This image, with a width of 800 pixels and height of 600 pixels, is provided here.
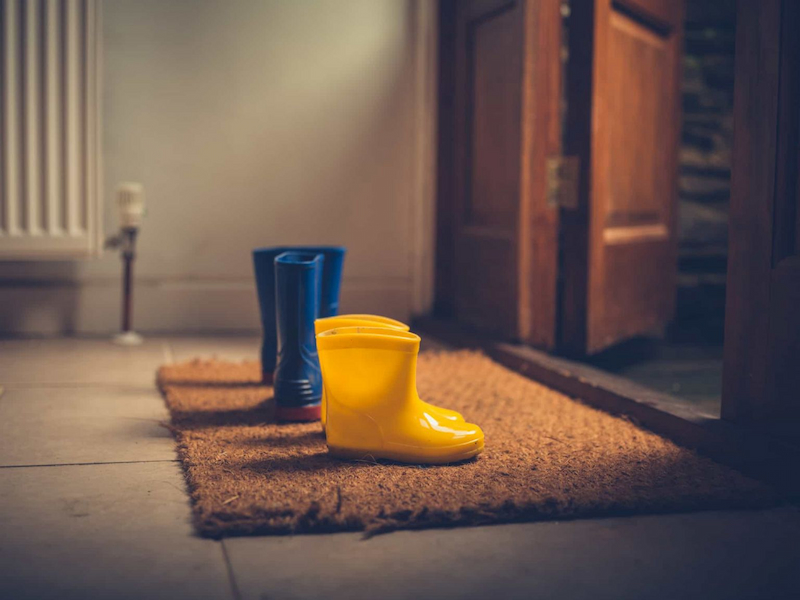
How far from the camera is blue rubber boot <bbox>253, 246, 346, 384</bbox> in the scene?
5.25ft

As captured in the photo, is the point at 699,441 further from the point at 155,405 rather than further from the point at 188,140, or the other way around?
the point at 188,140

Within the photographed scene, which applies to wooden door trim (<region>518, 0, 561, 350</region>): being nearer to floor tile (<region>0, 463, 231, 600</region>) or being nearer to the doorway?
the doorway

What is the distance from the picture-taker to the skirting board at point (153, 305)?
2350 mm

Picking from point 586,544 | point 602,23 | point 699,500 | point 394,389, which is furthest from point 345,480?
point 602,23

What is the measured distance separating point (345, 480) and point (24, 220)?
59.8 inches

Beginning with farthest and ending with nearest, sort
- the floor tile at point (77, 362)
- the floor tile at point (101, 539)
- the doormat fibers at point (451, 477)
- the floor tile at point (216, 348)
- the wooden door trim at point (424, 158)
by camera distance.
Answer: the wooden door trim at point (424, 158) < the floor tile at point (216, 348) < the floor tile at point (77, 362) < the doormat fibers at point (451, 477) < the floor tile at point (101, 539)

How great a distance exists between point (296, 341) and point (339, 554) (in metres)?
0.58

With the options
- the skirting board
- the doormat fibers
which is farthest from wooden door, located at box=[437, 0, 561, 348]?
the doormat fibers

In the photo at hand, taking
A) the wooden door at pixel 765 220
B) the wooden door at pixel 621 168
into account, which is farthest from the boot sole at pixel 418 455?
the wooden door at pixel 621 168

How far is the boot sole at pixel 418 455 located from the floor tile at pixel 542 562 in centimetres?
21

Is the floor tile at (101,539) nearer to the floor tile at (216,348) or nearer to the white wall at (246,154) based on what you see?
the floor tile at (216,348)

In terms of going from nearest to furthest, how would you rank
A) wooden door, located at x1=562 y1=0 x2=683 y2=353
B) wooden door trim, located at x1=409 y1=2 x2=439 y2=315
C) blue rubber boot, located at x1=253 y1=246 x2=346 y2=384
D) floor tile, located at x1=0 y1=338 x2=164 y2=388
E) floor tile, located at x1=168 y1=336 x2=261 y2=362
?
blue rubber boot, located at x1=253 y1=246 x2=346 y2=384, floor tile, located at x1=0 y1=338 x2=164 y2=388, wooden door, located at x1=562 y1=0 x2=683 y2=353, floor tile, located at x1=168 y1=336 x2=261 y2=362, wooden door trim, located at x1=409 y1=2 x2=439 y2=315

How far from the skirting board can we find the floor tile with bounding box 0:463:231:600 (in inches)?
51.6

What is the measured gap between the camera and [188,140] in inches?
97.1
